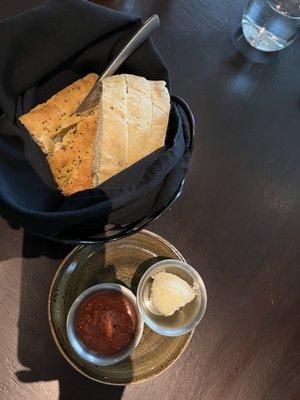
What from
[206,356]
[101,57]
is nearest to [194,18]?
[101,57]

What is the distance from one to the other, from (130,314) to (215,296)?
6.5 inches

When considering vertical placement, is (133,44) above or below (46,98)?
above

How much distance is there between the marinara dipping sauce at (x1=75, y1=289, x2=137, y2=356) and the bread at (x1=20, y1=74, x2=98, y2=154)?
28cm

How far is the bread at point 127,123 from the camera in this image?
0.67 m

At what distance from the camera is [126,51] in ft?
2.31

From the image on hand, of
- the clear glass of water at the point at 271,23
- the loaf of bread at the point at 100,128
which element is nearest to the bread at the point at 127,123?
the loaf of bread at the point at 100,128

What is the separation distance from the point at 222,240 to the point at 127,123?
30cm

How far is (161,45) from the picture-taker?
0.92 metres

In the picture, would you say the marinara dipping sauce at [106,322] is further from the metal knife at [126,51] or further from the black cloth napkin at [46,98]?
the metal knife at [126,51]

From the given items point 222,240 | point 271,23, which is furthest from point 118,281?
point 271,23

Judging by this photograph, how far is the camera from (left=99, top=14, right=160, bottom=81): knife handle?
27.5 inches

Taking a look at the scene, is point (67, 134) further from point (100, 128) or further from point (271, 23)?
point (271, 23)

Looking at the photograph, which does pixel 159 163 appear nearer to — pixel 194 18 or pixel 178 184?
pixel 178 184

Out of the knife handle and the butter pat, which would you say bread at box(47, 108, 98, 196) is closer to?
the knife handle
